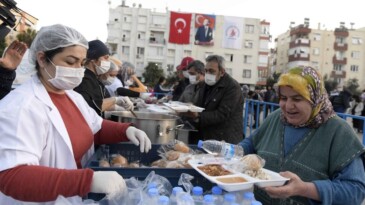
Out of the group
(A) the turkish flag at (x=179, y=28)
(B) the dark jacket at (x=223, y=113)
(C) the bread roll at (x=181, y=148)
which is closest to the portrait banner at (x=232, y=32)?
(A) the turkish flag at (x=179, y=28)

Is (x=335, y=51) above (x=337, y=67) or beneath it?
above

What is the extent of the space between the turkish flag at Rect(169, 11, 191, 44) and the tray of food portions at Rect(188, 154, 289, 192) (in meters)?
38.2

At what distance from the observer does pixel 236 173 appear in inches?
69.6

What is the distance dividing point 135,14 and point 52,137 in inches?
2080

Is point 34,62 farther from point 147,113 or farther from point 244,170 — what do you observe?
point 147,113

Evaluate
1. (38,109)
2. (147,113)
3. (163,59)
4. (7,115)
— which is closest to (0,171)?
(7,115)

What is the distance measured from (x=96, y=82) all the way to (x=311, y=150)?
2.10 metres

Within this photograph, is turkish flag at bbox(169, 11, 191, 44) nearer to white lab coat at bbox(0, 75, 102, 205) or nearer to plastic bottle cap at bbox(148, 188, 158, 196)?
white lab coat at bbox(0, 75, 102, 205)

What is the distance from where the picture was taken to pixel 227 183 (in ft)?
5.09

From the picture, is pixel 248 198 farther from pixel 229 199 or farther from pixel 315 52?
pixel 315 52

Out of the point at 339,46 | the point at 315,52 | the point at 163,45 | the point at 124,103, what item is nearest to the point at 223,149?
the point at 124,103

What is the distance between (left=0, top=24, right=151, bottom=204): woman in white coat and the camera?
1.33m

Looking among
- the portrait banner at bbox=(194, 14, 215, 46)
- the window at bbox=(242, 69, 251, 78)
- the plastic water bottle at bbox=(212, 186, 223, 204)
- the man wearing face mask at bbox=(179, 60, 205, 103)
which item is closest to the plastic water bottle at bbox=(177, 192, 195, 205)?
the plastic water bottle at bbox=(212, 186, 223, 204)

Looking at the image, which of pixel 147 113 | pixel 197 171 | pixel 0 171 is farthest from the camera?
pixel 147 113
